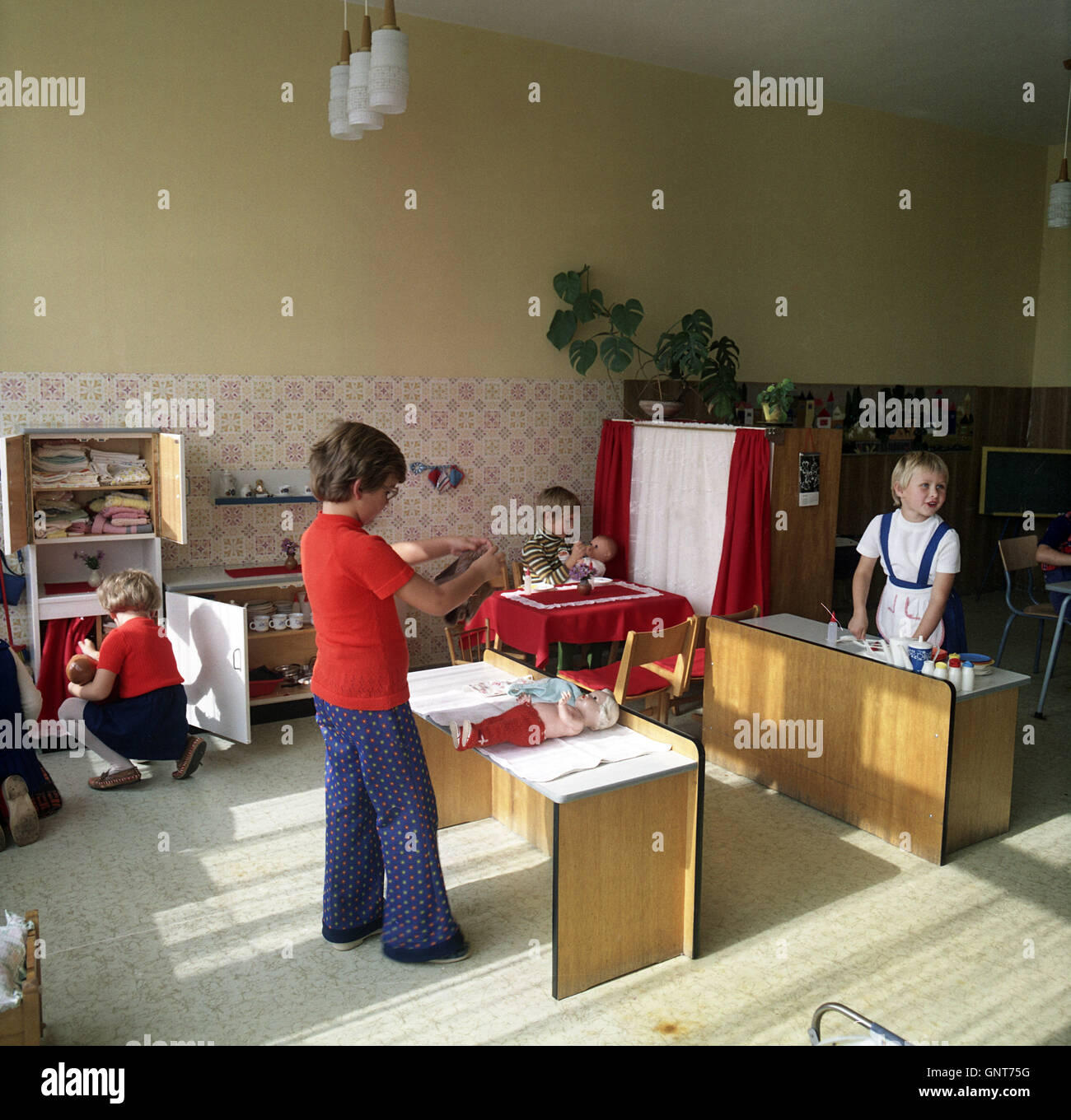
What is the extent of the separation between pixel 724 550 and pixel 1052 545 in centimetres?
223

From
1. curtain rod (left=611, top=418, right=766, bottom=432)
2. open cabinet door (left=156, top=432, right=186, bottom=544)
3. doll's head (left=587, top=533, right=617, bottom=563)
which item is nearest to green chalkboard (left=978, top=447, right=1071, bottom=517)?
curtain rod (left=611, top=418, right=766, bottom=432)

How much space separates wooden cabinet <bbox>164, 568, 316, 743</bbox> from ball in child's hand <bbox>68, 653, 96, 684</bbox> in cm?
59

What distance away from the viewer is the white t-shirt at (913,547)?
4.54m

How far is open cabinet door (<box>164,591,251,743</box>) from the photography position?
525 centimetres

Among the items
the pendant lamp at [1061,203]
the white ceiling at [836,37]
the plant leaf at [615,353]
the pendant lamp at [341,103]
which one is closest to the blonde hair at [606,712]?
the pendant lamp at [341,103]

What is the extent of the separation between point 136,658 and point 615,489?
3.60 m

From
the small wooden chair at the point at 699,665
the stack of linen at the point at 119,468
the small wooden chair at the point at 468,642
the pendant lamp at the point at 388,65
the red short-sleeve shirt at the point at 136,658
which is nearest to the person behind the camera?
the pendant lamp at the point at 388,65

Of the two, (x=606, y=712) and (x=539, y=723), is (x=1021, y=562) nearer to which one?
(x=606, y=712)

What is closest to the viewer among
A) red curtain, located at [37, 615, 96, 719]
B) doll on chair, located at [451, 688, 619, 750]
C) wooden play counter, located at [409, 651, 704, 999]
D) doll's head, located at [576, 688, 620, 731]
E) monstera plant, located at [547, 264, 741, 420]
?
wooden play counter, located at [409, 651, 704, 999]

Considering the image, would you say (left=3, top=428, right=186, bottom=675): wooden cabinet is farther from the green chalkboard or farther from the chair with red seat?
the green chalkboard

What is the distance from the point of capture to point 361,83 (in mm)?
4637

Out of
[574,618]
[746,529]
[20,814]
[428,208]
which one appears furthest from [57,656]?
[746,529]

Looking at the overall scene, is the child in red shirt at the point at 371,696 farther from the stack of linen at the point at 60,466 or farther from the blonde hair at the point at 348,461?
the stack of linen at the point at 60,466

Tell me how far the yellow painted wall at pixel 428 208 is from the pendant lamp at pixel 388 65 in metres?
1.83
